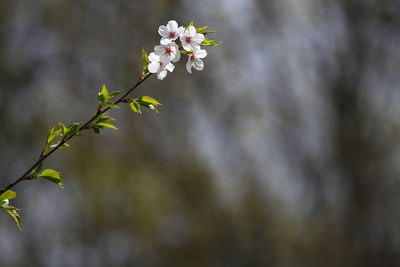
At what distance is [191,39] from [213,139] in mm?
6516

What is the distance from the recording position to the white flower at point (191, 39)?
1.06m

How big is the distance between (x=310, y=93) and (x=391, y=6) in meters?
1.85

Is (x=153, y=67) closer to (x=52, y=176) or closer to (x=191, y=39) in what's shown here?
(x=191, y=39)

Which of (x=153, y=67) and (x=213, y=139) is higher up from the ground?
(x=213, y=139)

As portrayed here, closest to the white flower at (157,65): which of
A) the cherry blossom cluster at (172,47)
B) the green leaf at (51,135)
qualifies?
the cherry blossom cluster at (172,47)

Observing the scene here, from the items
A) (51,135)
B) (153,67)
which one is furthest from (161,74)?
(51,135)

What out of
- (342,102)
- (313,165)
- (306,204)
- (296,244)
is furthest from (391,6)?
(296,244)

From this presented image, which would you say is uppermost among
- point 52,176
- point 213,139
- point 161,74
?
point 213,139

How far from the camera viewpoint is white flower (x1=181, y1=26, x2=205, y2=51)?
3.48 feet

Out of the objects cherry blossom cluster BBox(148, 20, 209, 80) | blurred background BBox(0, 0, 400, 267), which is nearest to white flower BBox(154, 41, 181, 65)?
cherry blossom cluster BBox(148, 20, 209, 80)

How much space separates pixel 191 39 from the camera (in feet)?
3.54

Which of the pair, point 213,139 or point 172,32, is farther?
point 213,139

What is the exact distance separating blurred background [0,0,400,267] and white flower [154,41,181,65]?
5842 millimetres

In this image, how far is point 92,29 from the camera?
7242 mm
